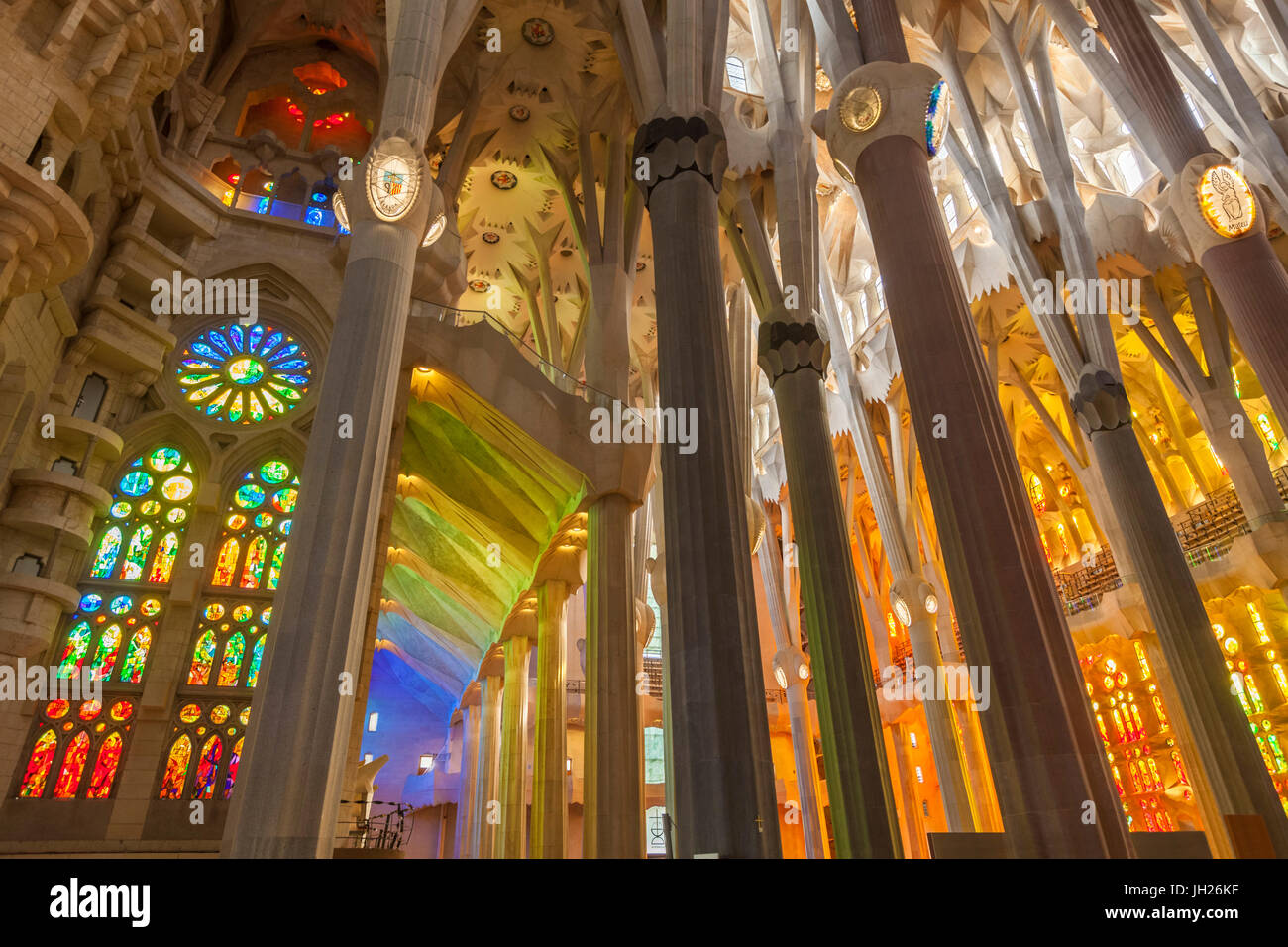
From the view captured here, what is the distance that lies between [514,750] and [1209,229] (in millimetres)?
15691

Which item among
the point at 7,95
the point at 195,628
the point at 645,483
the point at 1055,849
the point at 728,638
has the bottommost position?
the point at 1055,849

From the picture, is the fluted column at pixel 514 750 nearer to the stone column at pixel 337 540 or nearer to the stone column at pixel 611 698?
the stone column at pixel 611 698

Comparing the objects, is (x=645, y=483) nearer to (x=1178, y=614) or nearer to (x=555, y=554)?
(x=555, y=554)

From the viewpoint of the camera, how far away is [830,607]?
1008 cm

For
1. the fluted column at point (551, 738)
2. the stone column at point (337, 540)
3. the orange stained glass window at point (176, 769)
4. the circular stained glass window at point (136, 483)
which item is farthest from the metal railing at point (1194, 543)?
the circular stained glass window at point (136, 483)

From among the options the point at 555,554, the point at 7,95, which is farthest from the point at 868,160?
the point at 555,554

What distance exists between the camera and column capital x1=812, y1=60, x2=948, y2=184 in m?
7.25

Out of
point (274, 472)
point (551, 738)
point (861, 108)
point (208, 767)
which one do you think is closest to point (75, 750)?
point (208, 767)

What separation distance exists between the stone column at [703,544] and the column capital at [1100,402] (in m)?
8.87

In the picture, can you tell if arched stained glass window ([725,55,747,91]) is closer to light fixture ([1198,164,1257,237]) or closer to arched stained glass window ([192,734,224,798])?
light fixture ([1198,164,1257,237])

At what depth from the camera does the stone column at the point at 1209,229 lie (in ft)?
29.3

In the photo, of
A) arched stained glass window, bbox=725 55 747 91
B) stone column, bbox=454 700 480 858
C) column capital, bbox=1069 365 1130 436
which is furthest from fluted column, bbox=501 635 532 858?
arched stained glass window, bbox=725 55 747 91

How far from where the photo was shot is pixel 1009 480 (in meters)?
6.01

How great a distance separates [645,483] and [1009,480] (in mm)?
6869
